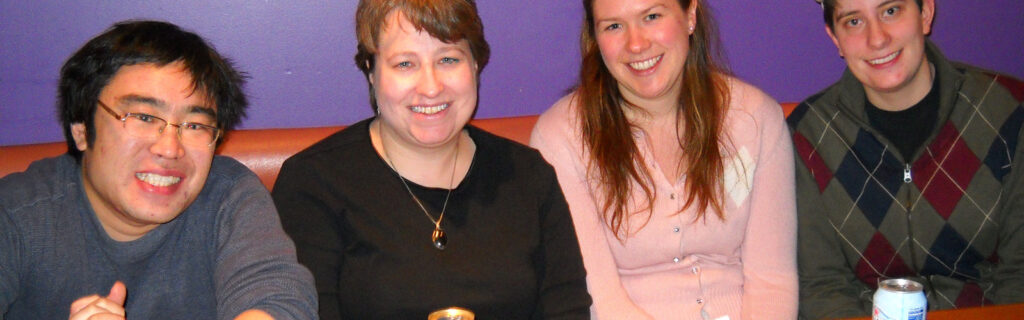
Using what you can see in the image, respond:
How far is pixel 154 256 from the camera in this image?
1750mm

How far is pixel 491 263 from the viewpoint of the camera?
6.18ft

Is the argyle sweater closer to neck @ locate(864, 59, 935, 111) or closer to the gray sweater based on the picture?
neck @ locate(864, 59, 935, 111)

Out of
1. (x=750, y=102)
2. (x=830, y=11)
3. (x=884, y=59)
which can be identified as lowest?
(x=750, y=102)

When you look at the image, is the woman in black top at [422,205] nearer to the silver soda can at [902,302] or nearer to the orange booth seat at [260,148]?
the orange booth seat at [260,148]

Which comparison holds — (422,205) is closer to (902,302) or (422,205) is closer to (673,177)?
(673,177)

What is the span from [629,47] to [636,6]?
0.09 meters

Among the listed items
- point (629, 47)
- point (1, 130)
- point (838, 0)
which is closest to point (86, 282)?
point (1, 130)

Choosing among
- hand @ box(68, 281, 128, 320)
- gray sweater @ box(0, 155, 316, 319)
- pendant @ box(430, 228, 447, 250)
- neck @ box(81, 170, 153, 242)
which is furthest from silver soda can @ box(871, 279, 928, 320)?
neck @ box(81, 170, 153, 242)

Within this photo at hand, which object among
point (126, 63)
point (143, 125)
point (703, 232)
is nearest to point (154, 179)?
point (143, 125)

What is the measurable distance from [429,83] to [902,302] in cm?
96

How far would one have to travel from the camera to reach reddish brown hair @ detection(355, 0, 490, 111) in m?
1.77

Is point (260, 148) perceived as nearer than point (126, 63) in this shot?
No

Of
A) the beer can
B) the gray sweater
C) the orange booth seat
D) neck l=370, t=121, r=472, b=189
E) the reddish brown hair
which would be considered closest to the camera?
the beer can

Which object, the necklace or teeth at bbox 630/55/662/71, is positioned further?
teeth at bbox 630/55/662/71
